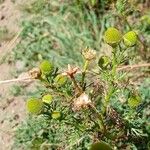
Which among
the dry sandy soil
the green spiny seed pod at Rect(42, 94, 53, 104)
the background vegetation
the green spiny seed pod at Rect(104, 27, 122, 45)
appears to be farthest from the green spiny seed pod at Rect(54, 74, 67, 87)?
the dry sandy soil

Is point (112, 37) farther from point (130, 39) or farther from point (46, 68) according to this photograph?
point (46, 68)

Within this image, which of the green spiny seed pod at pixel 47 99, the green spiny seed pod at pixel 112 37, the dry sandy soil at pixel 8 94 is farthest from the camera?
the dry sandy soil at pixel 8 94

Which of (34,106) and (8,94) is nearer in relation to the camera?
(34,106)

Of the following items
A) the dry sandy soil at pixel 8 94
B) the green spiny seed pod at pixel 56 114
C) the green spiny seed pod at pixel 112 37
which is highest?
the green spiny seed pod at pixel 112 37

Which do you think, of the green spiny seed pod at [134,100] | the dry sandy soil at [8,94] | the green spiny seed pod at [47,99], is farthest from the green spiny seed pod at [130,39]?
the dry sandy soil at [8,94]

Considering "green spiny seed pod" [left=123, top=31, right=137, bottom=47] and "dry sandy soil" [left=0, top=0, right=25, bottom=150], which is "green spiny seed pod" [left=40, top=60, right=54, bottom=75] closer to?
"green spiny seed pod" [left=123, top=31, right=137, bottom=47]

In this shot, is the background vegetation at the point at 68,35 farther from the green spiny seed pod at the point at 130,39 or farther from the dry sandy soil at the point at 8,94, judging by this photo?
the green spiny seed pod at the point at 130,39

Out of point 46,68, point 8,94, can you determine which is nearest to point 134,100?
point 46,68

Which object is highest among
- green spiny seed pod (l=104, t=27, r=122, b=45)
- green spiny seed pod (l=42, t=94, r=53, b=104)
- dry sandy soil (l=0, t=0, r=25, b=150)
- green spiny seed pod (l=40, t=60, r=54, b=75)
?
green spiny seed pod (l=104, t=27, r=122, b=45)

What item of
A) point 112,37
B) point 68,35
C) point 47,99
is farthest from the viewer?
point 68,35
